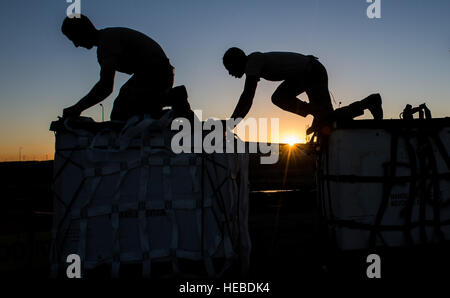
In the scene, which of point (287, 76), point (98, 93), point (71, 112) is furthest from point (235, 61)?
point (71, 112)

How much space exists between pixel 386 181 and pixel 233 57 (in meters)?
3.12

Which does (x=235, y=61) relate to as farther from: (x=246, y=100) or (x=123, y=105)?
(x=123, y=105)

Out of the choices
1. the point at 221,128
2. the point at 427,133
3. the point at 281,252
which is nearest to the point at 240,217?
→ the point at 221,128

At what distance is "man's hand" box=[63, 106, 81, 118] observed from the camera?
185 inches

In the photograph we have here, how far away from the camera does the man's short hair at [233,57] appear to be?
6469mm

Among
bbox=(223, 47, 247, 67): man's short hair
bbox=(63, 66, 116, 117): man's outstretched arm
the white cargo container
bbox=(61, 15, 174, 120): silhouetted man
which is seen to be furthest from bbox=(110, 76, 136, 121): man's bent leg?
the white cargo container

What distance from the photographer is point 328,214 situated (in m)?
5.20

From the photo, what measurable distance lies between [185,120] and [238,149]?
0.76 metres

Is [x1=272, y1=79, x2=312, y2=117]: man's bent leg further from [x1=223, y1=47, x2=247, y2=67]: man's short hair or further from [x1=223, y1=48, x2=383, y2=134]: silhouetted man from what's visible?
[x1=223, y1=47, x2=247, y2=67]: man's short hair

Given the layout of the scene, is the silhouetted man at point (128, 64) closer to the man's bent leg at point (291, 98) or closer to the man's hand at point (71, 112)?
the man's hand at point (71, 112)

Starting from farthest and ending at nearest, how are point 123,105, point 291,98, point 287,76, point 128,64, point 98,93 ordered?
point 291,98, point 287,76, point 128,64, point 123,105, point 98,93

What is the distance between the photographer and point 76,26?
5.75m

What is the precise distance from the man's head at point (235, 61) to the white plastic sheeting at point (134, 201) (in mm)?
2380

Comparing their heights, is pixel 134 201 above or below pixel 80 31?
below
